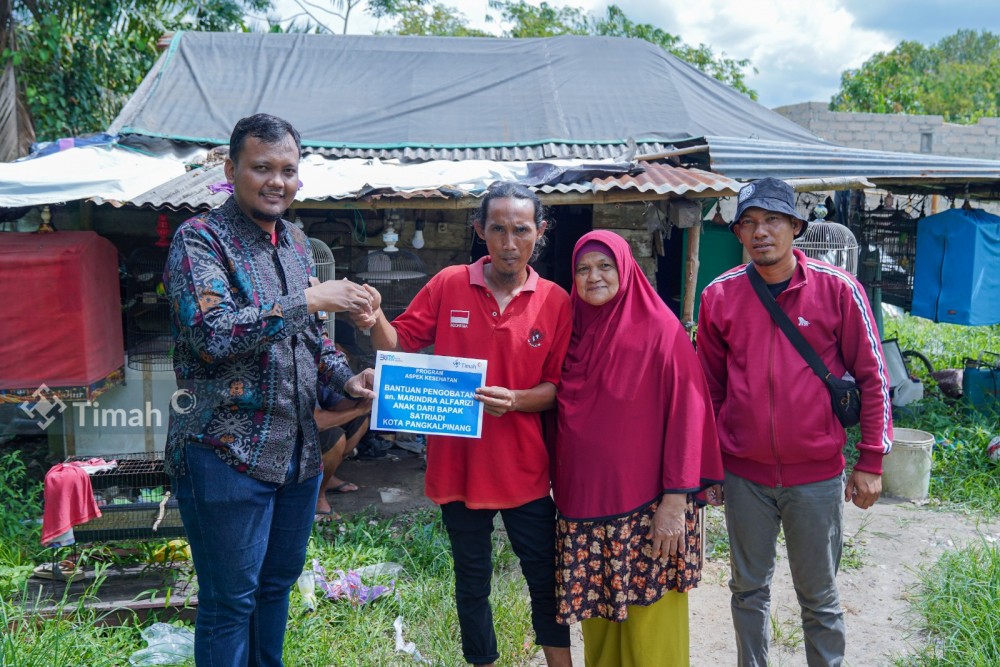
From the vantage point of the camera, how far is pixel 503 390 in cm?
267

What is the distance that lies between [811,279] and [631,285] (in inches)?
28.4

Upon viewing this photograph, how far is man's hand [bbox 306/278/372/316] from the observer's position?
227 cm

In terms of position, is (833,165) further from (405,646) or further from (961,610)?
(405,646)

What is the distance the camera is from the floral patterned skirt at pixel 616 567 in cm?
270

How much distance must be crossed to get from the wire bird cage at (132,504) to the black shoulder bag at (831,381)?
10.6 ft

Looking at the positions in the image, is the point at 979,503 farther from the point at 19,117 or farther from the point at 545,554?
the point at 19,117

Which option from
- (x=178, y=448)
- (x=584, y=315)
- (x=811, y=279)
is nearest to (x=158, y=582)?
(x=178, y=448)

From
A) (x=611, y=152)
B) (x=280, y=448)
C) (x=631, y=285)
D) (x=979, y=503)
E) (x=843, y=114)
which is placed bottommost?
(x=979, y=503)

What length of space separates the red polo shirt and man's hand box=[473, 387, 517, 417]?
98 millimetres

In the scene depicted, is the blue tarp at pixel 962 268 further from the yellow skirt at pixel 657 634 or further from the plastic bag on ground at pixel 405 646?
the plastic bag on ground at pixel 405 646

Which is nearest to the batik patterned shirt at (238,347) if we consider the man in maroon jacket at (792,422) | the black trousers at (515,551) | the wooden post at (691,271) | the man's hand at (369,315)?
the man's hand at (369,315)

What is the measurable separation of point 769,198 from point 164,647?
3255 millimetres

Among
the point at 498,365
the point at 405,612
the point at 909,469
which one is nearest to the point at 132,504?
the point at 405,612

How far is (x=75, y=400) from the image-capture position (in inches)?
226
